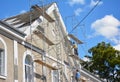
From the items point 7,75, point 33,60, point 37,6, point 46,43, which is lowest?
point 7,75

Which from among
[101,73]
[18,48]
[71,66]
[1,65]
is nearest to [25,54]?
[18,48]

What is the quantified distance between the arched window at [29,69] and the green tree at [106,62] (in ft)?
83.0

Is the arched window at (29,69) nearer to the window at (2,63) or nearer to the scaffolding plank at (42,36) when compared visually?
the scaffolding plank at (42,36)

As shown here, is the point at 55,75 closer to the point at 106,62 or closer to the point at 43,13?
the point at 43,13

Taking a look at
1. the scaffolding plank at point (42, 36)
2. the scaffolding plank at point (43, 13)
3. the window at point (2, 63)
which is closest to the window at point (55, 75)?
the scaffolding plank at point (42, 36)

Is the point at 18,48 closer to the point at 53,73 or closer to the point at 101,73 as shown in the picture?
the point at 53,73

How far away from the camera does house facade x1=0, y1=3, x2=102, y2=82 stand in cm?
2361

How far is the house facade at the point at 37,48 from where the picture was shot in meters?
23.6

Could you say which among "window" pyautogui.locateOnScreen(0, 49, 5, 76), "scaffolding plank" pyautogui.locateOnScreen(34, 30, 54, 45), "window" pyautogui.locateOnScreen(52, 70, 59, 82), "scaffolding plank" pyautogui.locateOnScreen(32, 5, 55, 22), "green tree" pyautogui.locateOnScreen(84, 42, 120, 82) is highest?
"green tree" pyautogui.locateOnScreen(84, 42, 120, 82)

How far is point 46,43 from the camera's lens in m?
29.2

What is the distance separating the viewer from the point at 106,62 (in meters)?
51.1

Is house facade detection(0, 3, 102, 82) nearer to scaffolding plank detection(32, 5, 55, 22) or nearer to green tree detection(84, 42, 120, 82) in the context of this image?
scaffolding plank detection(32, 5, 55, 22)

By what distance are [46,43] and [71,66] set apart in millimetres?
5739

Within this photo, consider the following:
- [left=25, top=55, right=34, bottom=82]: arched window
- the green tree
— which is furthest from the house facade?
the green tree
